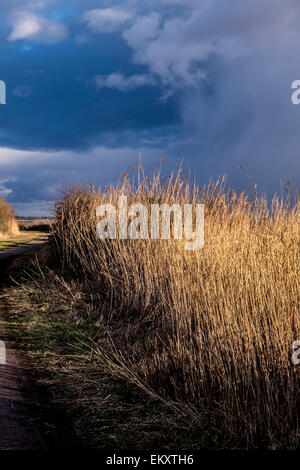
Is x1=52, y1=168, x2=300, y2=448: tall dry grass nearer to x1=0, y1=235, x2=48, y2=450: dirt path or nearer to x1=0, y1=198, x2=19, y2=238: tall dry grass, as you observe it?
x1=0, y1=235, x2=48, y2=450: dirt path

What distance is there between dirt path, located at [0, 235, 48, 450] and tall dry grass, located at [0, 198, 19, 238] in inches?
844

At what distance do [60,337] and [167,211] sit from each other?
96.6 inches

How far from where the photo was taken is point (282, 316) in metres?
3.93

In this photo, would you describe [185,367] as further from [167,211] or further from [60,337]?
[167,211]

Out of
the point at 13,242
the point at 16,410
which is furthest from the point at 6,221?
the point at 16,410

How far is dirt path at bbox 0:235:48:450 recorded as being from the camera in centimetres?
330

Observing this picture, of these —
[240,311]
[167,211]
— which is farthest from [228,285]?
[167,211]

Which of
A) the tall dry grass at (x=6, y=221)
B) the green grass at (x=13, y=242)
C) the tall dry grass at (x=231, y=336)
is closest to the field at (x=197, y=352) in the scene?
the tall dry grass at (x=231, y=336)

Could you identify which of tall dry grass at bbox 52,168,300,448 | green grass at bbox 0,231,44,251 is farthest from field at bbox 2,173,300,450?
green grass at bbox 0,231,44,251

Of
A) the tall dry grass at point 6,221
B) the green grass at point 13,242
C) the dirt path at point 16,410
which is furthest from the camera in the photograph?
the tall dry grass at point 6,221

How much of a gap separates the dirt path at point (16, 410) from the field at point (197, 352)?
0.20 m

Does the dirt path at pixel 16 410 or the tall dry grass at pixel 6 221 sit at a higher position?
the tall dry grass at pixel 6 221

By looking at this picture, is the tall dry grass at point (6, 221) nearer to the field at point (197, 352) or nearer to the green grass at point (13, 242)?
the green grass at point (13, 242)

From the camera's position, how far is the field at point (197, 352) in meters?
3.43
